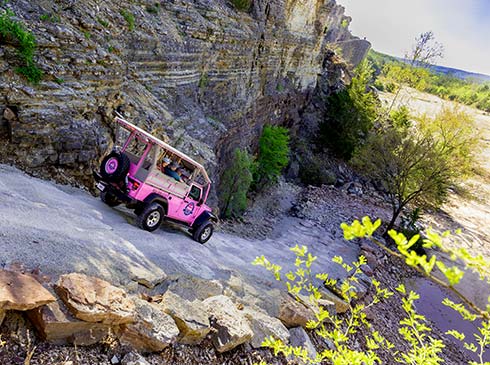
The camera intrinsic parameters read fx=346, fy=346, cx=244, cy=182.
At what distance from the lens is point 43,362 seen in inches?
145

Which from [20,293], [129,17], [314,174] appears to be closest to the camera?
[20,293]

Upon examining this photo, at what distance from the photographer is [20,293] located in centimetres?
377

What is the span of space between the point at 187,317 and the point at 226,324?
2.53 ft

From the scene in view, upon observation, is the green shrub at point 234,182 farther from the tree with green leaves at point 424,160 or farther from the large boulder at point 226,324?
the large boulder at point 226,324

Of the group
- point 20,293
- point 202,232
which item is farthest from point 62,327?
point 202,232

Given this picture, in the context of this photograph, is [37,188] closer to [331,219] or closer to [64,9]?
[64,9]

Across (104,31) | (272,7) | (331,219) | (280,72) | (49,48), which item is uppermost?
(272,7)

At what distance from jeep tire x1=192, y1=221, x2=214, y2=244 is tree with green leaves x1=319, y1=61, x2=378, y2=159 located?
2470cm

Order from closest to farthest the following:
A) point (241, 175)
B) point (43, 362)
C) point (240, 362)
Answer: point (43, 362), point (240, 362), point (241, 175)

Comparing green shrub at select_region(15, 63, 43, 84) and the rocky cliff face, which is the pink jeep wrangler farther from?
green shrub at select_region(15, 63, 43, 84)

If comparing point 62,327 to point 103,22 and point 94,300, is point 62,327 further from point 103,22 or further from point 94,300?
point 103,22

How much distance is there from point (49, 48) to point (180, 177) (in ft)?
14.0

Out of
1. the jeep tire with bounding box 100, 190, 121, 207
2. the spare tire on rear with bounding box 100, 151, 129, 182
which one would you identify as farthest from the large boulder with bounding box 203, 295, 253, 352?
the jeep tire with bounding box 100, 190, 121, 207

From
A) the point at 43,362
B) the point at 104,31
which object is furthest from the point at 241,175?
the point at 43,362
